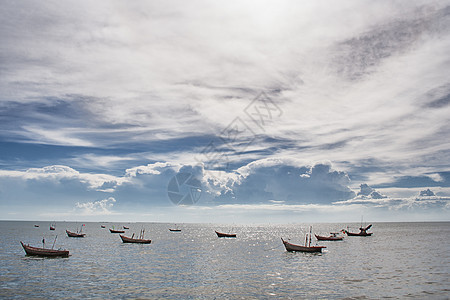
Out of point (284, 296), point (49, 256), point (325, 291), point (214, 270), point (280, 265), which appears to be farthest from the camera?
point (49, 256)

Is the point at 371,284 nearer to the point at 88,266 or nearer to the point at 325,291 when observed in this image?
the point at 325,291

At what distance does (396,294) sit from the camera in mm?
46719

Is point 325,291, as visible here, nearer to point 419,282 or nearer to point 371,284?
point 371,284

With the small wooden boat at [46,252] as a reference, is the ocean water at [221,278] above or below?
above

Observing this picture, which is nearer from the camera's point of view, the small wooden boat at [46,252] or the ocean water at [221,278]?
the ocean water at [221,278]

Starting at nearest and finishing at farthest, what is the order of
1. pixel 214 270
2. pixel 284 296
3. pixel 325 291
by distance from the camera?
1. pixel 284 296
2. pixel 325 291
3. pixel 214 270

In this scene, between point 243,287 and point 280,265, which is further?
point 280,265

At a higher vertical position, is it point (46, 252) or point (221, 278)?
point (221, 278)

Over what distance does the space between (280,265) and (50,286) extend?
1824 inches

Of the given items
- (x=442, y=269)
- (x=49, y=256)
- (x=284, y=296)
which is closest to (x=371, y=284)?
(x=284, y=296)

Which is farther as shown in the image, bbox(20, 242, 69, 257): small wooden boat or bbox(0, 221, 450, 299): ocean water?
bbox(20, 242, 69, 257): small wooden boat

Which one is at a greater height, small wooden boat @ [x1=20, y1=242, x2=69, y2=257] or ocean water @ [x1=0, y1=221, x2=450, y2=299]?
ocean water @ [x1=0, y1=221, x2=450, y2=299]

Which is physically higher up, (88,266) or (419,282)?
(419,282)

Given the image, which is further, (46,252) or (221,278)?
(46,252)
